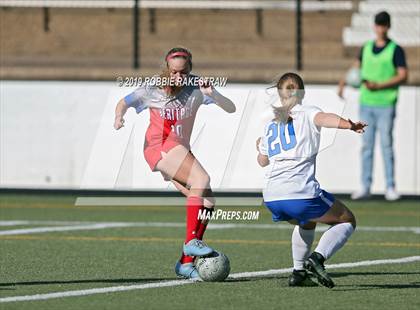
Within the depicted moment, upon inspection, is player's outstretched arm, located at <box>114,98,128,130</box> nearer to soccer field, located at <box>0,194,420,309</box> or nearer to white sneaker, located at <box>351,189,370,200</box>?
soccer field, located at <box>0,194,420,309</box>

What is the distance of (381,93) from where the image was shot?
1603 cm

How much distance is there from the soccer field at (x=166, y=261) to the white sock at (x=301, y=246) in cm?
21

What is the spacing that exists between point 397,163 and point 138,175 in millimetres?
3436

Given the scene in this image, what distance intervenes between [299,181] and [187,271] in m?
1.24

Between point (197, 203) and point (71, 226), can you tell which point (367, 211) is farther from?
point (197, 203)

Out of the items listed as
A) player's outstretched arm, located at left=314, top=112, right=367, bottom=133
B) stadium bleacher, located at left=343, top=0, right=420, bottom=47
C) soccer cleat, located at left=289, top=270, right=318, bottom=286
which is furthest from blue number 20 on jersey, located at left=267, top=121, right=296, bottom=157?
stadium bleacher, located at left=343, top=0, right=420, bottom=47

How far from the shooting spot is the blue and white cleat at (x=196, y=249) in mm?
9242

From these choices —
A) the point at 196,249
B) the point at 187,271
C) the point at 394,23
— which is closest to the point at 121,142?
the point at 187,271

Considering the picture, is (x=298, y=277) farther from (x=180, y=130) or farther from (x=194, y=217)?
(x=180, y=130)

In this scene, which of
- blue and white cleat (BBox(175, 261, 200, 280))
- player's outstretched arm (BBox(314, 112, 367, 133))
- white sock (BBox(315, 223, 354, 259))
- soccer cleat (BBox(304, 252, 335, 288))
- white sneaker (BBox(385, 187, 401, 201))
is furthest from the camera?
white sneaker (BBox(385, 187, 401, 201))

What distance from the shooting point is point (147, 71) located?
18.1m

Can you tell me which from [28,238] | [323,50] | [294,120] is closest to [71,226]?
[28,238]

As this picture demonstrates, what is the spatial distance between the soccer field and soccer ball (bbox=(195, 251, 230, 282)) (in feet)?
0.30

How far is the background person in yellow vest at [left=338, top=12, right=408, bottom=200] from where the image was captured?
625 inches
